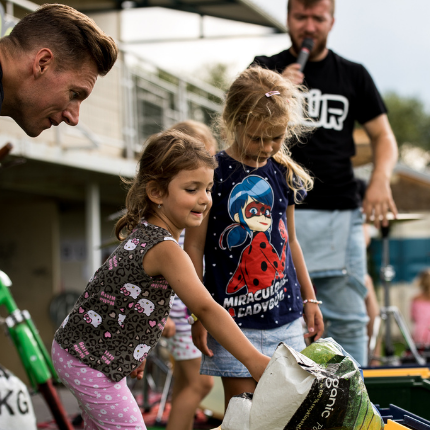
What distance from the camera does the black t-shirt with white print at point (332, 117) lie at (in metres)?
2.86

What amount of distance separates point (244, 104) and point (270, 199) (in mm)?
375

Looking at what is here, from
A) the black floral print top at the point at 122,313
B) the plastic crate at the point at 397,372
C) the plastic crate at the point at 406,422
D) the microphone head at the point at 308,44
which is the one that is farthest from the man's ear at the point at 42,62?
the plastic crate at the point at 397,372

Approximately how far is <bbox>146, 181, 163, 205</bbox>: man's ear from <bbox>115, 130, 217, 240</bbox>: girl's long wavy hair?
0.01 m

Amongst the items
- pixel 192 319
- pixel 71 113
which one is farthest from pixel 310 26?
pixel 192 319

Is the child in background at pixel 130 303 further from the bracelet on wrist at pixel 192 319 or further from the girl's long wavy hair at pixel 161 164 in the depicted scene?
the bracelet on wrist at pixel 192 319

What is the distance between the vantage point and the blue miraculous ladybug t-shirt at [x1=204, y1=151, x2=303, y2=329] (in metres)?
2.17

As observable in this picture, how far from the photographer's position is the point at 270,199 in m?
2.26

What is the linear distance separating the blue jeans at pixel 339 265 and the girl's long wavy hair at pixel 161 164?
3.25 feet

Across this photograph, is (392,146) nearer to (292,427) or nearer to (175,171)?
(175,171)

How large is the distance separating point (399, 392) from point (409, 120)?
44.7 m

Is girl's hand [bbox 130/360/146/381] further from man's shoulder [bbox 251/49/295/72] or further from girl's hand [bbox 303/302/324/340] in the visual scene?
man's shoulder [bbox 251/49/295/72]

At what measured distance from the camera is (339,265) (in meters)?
2.87

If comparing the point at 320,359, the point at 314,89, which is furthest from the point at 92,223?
the point at 320,359

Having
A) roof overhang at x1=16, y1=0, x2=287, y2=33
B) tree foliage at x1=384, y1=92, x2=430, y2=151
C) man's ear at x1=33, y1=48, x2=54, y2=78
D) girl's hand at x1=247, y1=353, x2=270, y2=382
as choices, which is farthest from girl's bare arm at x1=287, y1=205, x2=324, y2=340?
tree foliage at x1=384, y1=92, x2=430, y2=151
